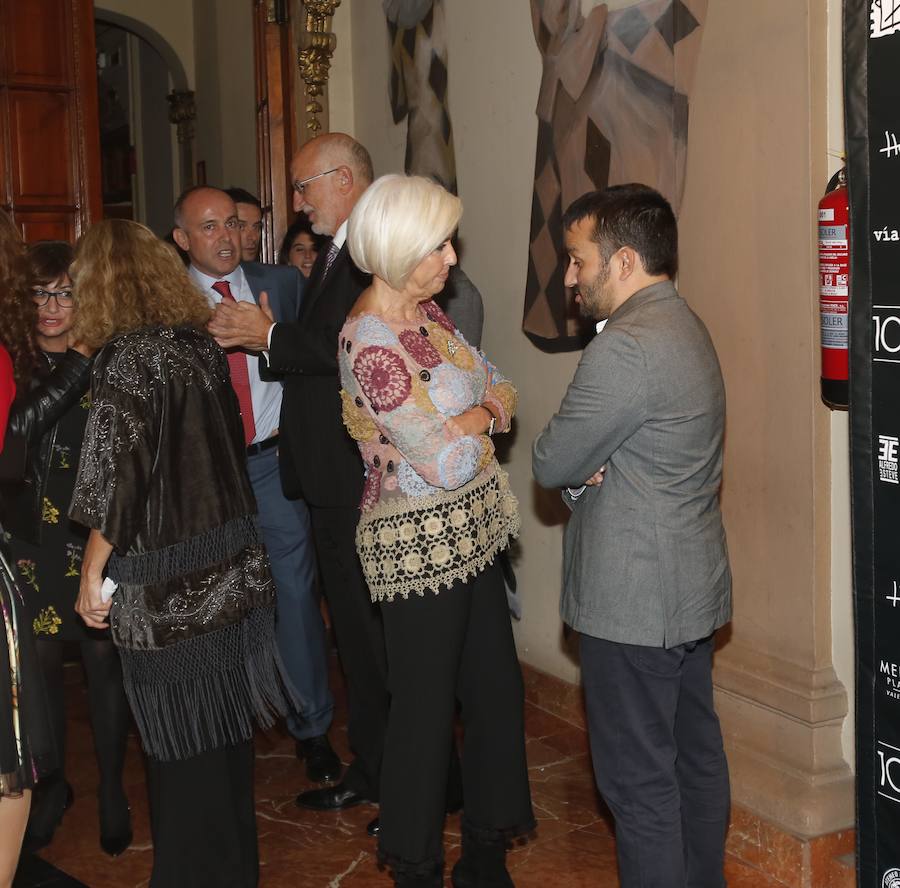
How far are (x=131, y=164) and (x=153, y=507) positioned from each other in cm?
770

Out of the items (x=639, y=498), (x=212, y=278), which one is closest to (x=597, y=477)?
(x=639, y=498)

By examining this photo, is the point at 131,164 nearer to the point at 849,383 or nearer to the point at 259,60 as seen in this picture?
the point at 259,60

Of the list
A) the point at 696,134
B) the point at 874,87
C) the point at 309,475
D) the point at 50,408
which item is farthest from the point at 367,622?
the point at 874,87

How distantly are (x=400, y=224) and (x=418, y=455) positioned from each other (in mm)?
506

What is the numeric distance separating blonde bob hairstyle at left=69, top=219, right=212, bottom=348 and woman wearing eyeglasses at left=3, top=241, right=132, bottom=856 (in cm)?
50

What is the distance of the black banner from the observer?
2.37 m

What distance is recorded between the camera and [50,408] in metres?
3.19

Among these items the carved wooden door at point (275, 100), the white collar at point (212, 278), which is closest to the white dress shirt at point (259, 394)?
the white collar at point (212, 278)

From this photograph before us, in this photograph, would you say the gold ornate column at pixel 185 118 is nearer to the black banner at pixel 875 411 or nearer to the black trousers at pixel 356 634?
the black trousers at pixel 356 634

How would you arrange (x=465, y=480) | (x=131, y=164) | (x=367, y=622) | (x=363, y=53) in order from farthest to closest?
(x=131, y=164)
(x=363, y=53)
(x=367, y=622)
(x=465, y=480)

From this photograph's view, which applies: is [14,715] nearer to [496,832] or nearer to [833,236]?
[496,832]

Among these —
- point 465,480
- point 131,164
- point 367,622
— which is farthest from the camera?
point 131,164

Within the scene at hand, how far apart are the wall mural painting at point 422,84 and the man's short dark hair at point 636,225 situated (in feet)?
7.19

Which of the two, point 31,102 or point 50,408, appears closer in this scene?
point 50,408
